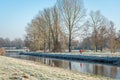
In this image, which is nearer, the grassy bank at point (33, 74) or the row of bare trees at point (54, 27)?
the grassy bank at point (33, 74)

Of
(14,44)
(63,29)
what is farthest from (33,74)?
(14,44)

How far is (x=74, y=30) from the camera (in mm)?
59906

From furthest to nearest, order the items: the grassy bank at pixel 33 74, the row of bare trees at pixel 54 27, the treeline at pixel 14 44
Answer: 1. the treeline at pixel 14 44
2. the row of bare trees at pixel 54 27
3. the grassy bank at pixel 33 74

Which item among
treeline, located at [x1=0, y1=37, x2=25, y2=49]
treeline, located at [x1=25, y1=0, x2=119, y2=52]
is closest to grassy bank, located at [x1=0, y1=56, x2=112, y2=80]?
treeline, located at [x1=25, y1=0, x2=119, y2=52]

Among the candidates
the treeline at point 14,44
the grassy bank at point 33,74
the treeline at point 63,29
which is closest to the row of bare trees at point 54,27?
the treeline at point 63,29

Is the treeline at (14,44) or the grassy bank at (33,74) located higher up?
the treeline at (14,44)

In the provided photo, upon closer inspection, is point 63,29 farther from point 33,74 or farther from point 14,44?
point 14,44

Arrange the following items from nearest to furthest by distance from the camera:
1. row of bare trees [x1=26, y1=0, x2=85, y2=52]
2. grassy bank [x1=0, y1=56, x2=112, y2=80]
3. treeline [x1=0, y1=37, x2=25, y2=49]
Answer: grassy bank [x1=0, y1=56, x2=112, y2=80] → row of bare trees [x1=26, y1=0, x2=85, y2=52] → treeline [x1=0, y1=37, x2=25, y2=49]

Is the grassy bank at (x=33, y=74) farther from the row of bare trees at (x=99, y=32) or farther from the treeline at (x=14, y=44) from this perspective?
the treeline at (x=14, y=44)

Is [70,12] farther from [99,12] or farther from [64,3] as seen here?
[99,12]

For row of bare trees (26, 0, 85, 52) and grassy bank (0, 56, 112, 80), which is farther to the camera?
row of bare trees (26, 0, 85, 52)

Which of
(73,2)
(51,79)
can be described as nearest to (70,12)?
(73,2)

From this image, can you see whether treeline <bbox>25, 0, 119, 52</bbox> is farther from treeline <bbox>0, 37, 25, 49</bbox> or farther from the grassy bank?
treeline <bbox>0, 37, 25, 49</bbox>

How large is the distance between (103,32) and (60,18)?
13198 millimetres
